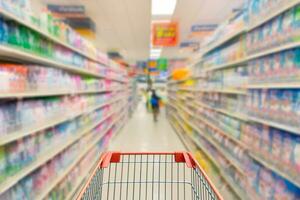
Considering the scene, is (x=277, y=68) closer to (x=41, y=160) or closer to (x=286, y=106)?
(x=286, y=106)

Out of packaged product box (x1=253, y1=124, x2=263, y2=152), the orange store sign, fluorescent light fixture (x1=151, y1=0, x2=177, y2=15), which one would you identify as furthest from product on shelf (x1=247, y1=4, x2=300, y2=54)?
the orange store sign

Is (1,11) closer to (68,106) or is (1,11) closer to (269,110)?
(68,106)

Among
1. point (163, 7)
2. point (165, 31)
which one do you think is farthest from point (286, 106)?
point (165, 31)

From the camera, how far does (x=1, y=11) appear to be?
158cm

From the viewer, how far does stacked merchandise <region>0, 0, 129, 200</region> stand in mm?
1773

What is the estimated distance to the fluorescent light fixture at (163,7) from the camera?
18.6ft

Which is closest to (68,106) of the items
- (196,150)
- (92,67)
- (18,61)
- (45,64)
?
(45,64)

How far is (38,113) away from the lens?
7.39 ft

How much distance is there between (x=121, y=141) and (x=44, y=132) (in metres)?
4.27

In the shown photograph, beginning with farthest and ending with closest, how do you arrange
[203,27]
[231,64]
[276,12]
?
[203,27] → [231,64] → [276,12]

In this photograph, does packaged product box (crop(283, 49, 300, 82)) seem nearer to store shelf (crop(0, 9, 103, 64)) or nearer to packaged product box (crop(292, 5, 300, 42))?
packaged product box (crop(292, 5, 300, 42))

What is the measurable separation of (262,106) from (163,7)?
458 cm

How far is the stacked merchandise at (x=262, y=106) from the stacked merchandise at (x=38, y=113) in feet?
6.70

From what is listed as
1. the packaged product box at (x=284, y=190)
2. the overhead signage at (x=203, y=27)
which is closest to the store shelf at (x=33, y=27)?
the packaged product box at (x=284, y=190)
